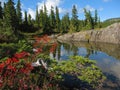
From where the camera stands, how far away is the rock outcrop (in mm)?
68062

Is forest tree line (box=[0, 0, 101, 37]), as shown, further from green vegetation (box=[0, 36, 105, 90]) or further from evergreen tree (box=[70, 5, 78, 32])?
green vegetation (box=[0, 36, 105, 90])

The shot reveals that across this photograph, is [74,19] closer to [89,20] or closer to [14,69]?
[89,20]

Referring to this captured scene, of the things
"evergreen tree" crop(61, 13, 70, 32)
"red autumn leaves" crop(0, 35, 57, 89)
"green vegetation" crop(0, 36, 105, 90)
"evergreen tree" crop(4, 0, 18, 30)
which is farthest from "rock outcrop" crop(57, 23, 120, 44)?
"red autumn leaves" crop(0, 35, 57, 89)

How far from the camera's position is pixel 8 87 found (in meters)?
10.6

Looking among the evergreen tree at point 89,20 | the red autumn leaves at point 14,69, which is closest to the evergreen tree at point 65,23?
the evergreen tree at point 89,20

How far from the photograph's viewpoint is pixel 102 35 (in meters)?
75.7

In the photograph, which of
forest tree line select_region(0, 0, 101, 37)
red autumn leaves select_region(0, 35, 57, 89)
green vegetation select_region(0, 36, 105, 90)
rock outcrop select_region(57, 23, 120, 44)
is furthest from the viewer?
forest tree line select_region(0, 0, 101, 37)

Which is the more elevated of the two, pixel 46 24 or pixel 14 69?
pixel 46 24

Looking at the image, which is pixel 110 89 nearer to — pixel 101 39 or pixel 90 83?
pixel 90 83

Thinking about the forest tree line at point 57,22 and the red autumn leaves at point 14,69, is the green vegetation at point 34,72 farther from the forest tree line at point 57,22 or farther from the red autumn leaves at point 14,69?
Result: the forest tree line at point 57,22

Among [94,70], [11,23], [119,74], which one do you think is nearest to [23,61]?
[94,70]

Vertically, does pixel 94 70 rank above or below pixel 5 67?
below

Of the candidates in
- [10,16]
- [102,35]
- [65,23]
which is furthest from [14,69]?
[65,23]

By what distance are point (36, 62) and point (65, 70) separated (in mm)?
3536
